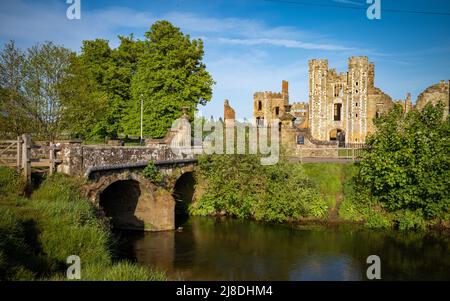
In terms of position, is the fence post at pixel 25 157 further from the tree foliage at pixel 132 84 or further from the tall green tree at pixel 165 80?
the tall green tree at pixel 165 80

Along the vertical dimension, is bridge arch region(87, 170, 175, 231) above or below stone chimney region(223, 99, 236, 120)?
below

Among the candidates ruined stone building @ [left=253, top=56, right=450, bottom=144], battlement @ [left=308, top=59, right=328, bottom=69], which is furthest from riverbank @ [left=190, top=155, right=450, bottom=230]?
battlement @ [left=308, top=59, right=328, bottom=69]

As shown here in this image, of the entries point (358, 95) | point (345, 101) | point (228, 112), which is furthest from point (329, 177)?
point (345, 101)

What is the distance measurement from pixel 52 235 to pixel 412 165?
21.4 m

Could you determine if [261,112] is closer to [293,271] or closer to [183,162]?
[183,162]

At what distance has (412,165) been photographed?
84.3ft

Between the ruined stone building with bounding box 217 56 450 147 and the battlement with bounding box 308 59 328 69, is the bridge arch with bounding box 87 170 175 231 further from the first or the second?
the battlement with bounding box 308 59 328 69

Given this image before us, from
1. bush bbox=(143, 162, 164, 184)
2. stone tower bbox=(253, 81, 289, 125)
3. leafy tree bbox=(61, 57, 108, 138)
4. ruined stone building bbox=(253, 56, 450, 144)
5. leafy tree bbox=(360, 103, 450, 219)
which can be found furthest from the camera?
stone tower bbox=(253, 81, 289, 125)

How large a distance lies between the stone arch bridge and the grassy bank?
304 cm

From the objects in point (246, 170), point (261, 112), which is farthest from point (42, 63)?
point (261, 112)

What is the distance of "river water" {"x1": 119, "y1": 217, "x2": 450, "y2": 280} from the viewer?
1836 cm

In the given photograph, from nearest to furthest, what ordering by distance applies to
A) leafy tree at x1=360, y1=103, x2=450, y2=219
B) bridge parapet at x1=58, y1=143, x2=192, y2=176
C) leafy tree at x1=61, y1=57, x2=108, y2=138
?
bridge parapet at x1=58, y1=143, x2=192, y2=176 < leafy tree at x1=360, y1=103, x2=450, y2=219 < leafy tree at x1=61, y1=57, x2=108, y2=138

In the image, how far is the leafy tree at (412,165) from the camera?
2544 centimetres

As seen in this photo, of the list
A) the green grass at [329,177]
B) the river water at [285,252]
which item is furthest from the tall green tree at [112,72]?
the green grass at [329,177]
